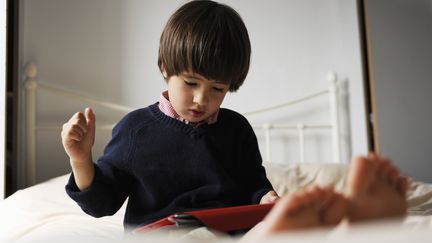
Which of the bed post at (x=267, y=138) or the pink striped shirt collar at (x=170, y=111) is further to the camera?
the bed post at (x=267, y=138)

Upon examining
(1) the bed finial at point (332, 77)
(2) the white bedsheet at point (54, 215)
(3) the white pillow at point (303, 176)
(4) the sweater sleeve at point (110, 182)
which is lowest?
(2) the white bedsheet at point (54, 215)

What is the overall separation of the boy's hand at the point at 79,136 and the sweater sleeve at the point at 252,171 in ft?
1.00

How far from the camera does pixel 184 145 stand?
0.81 m

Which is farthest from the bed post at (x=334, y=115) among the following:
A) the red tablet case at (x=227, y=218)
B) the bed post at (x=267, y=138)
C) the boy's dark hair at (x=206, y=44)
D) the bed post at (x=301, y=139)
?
the red tablet case at (x=227, y=218)

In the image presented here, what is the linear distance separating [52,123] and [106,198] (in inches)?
47.0

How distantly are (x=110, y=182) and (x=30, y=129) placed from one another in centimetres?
115

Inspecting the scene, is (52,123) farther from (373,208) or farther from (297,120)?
(373,208)

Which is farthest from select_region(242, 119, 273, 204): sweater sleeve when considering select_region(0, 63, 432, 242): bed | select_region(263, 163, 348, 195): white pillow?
select_region(263, 163, 348, 195): white pillow

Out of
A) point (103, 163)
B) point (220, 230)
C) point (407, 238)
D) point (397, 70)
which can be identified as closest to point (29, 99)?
point (103, 163)

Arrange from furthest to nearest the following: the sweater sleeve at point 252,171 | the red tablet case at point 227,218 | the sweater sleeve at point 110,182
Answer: the sweater sleeve at point 252,171 → the sweater sleeve at point 110,182 → the red tablet case at point 227,218

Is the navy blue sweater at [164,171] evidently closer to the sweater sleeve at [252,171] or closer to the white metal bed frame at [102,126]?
the sweater sleeve at [252,171]

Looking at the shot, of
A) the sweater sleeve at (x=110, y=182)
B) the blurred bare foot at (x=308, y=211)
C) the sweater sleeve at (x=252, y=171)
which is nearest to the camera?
the blurred bare foot at (x=308, y=211)

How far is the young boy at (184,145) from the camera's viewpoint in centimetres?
74

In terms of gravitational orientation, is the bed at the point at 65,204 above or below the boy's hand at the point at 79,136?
below
